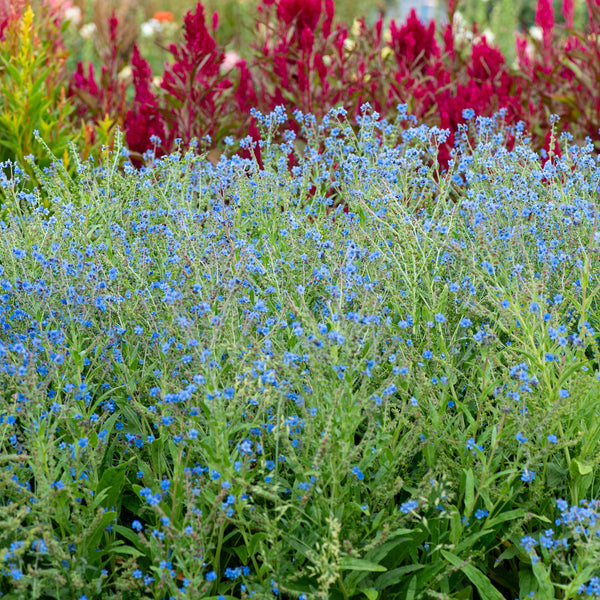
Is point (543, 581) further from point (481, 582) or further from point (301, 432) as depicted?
point (301, 432)

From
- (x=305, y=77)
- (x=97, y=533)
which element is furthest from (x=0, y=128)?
(x=97, y=533)

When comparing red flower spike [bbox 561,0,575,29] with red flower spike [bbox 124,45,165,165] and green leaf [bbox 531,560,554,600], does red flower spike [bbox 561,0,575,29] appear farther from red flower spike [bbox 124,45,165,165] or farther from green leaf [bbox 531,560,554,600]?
green leaf [bbox 531,560,554,600]

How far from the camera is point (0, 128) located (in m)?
5.25

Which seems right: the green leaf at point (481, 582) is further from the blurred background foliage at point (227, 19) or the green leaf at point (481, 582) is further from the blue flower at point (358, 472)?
the blurred background foliage at point (227, 19)

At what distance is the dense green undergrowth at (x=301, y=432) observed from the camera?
90.0 inches

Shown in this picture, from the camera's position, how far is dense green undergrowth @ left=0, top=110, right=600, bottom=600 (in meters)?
2.29

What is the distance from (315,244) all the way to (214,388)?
130 cm

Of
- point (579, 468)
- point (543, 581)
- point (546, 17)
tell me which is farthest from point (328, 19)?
point (543, 581)

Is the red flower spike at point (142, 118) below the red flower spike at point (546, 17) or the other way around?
below

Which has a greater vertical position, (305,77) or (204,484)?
(305,77)

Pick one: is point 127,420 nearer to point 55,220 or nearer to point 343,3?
point 55,220

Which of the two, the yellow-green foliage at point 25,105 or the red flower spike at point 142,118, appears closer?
the yellow-green foliage at point 25,105

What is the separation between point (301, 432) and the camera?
264 cm

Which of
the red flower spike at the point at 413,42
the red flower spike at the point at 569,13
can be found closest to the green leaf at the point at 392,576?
the red flower spike at the point at 413,42
